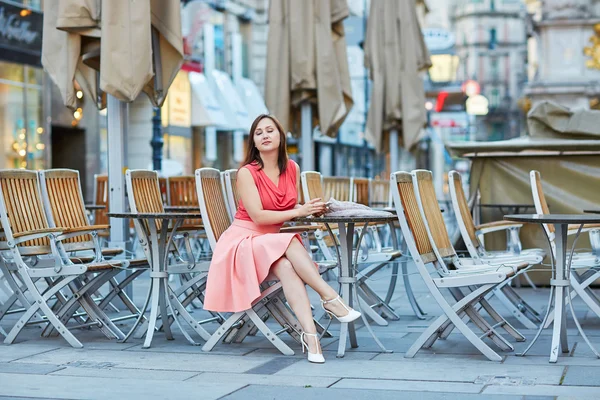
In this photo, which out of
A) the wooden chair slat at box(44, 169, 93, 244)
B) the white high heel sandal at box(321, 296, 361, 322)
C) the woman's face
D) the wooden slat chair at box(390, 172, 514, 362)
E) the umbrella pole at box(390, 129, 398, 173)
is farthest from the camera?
the umbrella pole at box(390, 129, 398, 173)

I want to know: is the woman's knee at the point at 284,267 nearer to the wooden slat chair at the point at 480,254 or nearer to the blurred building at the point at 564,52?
the wooden slat chair at the point at 480,254

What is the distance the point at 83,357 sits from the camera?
6605mm

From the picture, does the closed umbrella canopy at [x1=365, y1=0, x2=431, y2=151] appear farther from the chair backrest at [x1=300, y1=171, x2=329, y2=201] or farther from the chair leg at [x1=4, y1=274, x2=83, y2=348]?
the chair leg at [x1=4, y1=274, x2=83, y2=348]

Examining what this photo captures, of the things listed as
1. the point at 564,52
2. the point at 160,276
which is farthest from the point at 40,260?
the point at 564,52

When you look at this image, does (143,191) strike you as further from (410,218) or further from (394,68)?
(394,68)

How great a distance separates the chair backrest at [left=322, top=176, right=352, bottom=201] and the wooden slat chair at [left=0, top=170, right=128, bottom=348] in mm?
3946

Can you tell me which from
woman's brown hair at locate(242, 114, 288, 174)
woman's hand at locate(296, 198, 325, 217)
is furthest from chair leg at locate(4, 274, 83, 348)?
woman's hand at locate(296, 198, 325, 217)

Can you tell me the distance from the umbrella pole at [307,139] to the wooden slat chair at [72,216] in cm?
395

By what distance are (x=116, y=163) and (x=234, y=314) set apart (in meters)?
2.79

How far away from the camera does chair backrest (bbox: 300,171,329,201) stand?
27.9 feet

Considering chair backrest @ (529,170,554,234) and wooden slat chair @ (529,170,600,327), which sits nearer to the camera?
wooden slat chair @ (529,170,600,327)

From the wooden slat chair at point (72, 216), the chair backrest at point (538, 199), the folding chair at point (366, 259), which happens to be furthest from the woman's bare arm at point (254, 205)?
the chair backrest at point (538, 199)

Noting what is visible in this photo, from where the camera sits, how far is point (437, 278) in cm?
648

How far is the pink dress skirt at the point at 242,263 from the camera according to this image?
6.55 meters
